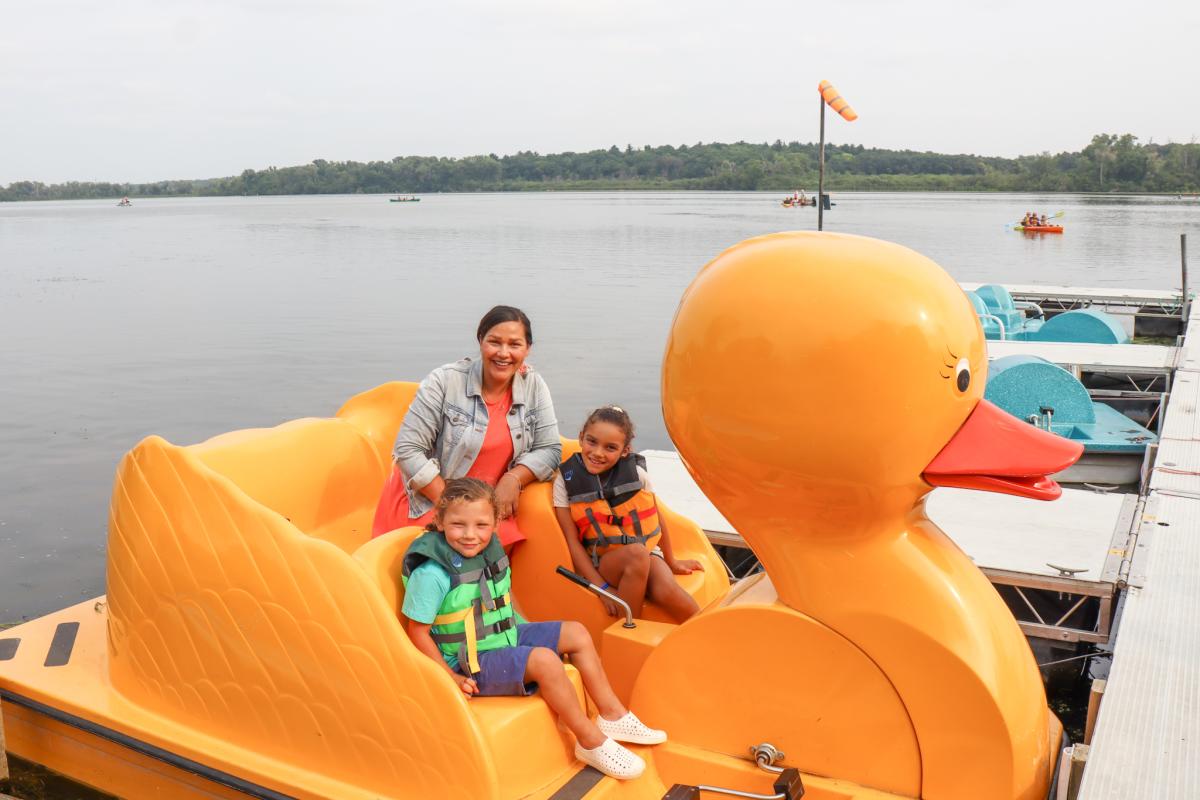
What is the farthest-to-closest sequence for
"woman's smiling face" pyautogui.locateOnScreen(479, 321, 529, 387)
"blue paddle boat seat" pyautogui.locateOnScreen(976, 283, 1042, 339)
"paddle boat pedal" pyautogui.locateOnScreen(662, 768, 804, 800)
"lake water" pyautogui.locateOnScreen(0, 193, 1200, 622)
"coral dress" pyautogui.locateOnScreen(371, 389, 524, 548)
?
"blue paddle boat seat" pyautogui.locateOnScreen(976, 283, 1042, 339), "lake water" pyautogui.locateOnScreen(0, 193, 1200, 622), "coral dress" pyautogui.locateOnScreen(371, 389, 524, 548), "woman's smiling face" pyautogui.locateOnScreen(479, 321, 529, 387), "paddle boat pedal" pyautogui.locateOnScreen(662, 768, 804, 800)

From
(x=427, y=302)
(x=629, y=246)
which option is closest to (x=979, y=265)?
(x=629, y=246)

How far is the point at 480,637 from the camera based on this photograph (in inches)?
101

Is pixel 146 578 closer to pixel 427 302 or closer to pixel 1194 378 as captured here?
pixel 1194 378

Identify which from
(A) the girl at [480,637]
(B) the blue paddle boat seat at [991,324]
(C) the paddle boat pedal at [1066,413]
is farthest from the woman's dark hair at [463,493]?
(B) the blue paddle boat seat at [991,324]

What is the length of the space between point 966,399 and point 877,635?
525mm

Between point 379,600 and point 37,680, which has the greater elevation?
point 379,600

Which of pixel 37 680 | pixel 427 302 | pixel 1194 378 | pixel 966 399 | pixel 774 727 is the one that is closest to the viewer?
pixel 966 399

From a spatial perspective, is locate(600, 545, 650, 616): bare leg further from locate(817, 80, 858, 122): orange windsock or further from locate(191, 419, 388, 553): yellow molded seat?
locate(817, 80, 858, 122): orange windsock

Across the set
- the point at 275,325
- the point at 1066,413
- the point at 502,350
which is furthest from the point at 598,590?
the point at 275,325

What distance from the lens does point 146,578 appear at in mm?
2871

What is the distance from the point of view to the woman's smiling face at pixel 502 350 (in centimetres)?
316

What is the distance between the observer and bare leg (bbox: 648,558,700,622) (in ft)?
10.2

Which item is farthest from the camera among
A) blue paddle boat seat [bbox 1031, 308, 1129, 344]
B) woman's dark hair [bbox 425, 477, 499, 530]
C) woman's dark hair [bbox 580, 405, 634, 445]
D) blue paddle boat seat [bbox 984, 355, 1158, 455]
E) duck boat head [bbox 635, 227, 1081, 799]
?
blue paddle boat seat [bbox 1031, 308, 1129, 344]

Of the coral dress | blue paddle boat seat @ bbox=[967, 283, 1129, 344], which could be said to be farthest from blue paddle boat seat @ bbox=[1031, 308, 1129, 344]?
the coral dress
